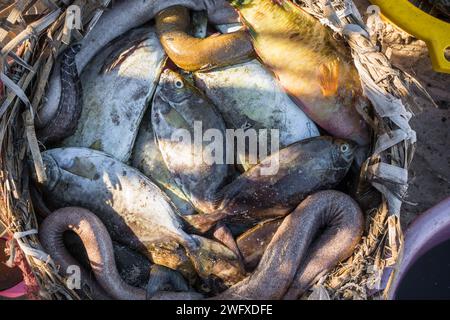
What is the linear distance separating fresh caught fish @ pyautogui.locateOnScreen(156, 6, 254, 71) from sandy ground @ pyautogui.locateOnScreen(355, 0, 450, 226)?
110cm

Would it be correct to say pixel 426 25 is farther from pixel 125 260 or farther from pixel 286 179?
pixel 125 260

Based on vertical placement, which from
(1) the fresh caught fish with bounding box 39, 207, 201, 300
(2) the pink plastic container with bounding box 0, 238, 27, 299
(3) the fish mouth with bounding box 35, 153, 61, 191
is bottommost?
(2) the pink plastic container with bounding box 0, 238, 27, 299

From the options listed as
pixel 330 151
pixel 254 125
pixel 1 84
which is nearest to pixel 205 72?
pixel 254 125

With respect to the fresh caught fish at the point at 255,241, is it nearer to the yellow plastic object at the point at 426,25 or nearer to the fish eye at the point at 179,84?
the fish eye at the point at 179,84

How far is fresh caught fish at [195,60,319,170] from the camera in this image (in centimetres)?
357

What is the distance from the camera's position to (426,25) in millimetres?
3789

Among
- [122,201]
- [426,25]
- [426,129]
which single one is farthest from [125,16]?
[426,129]

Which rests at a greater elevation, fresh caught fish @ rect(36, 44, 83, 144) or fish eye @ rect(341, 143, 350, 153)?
fresh caught fish @ rect(36, 44, 83, 144)

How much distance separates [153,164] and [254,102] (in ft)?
2.45

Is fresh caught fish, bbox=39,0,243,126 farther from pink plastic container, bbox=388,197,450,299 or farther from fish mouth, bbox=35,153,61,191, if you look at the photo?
pink plastic container, bbox=388,197,450,299

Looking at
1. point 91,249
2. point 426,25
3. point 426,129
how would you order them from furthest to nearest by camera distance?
point 426,129 → point 426,25 → point 91,249

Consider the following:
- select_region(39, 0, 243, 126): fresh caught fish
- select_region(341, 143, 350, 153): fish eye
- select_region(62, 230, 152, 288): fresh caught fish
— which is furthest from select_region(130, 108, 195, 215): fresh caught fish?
select_region(341, 143, 350, 153): fish eye

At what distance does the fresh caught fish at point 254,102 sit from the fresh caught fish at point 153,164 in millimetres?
431

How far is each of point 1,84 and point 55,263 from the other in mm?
1111
